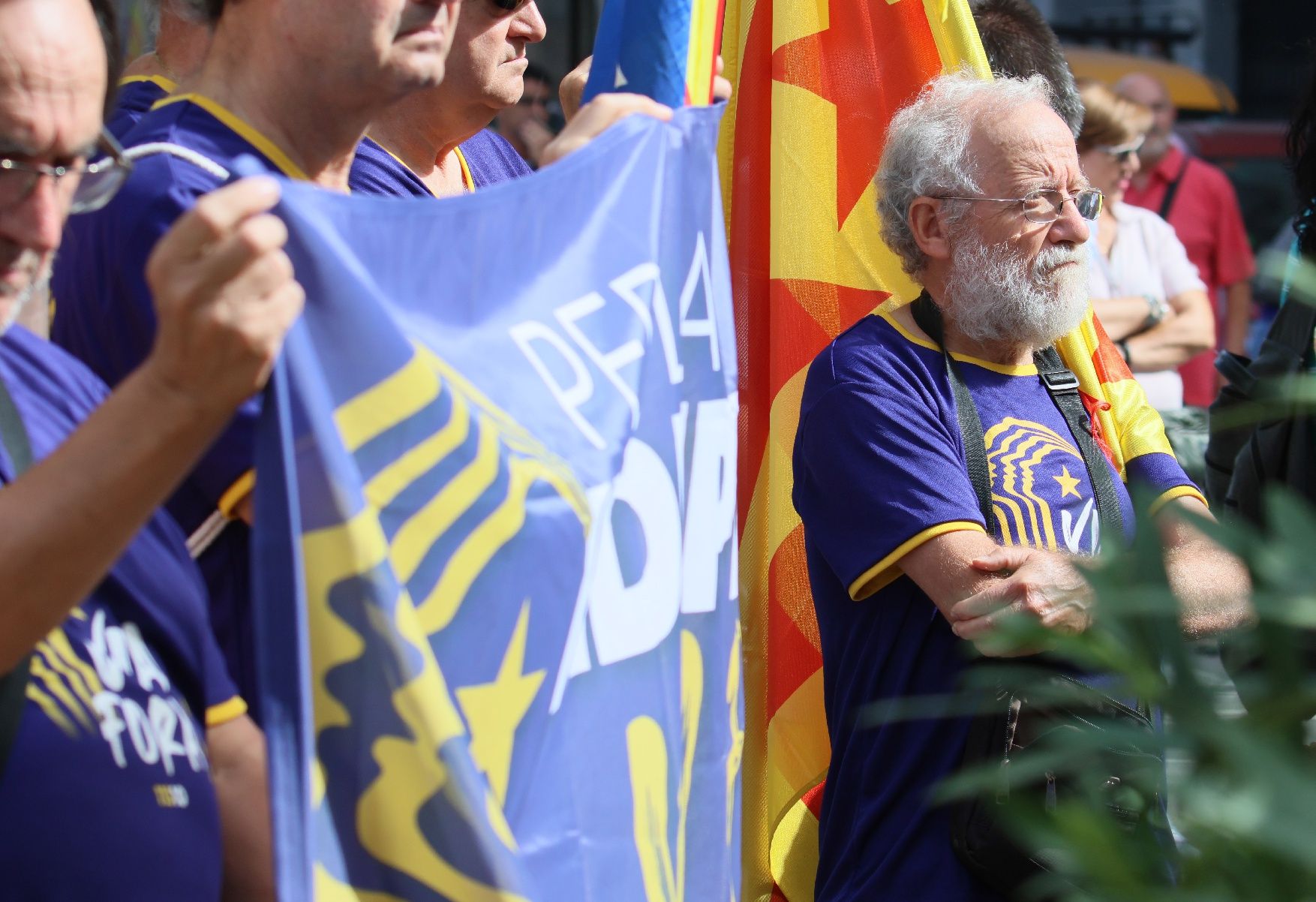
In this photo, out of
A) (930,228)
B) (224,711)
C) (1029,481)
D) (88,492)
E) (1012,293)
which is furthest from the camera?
(930,228)

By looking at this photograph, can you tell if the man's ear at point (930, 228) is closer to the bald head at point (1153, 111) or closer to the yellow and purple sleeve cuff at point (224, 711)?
the yellow and purple sleeve cuff at point (224, 711)

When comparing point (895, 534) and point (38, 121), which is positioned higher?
point (38, 121)

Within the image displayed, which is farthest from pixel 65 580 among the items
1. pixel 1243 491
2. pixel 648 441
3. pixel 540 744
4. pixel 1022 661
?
pixel 1243 491

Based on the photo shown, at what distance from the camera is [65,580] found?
1.15 metres

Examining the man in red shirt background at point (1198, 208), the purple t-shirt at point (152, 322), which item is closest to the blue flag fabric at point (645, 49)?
the purple t-shirt at point (152, 322)

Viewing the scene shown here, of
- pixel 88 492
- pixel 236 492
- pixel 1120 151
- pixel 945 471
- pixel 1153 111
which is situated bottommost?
pixel 1153 111

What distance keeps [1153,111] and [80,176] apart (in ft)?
20.5

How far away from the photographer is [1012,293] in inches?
98.8

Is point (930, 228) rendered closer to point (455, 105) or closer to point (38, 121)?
point (455, 105)

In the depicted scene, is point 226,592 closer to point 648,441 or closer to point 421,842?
point 421,842

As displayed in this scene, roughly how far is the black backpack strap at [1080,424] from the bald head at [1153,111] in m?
4.02

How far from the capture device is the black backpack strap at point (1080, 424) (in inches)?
96.1

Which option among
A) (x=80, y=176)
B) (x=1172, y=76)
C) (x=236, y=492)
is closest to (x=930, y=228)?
(x=236, y=492)

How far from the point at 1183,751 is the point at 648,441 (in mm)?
1044
